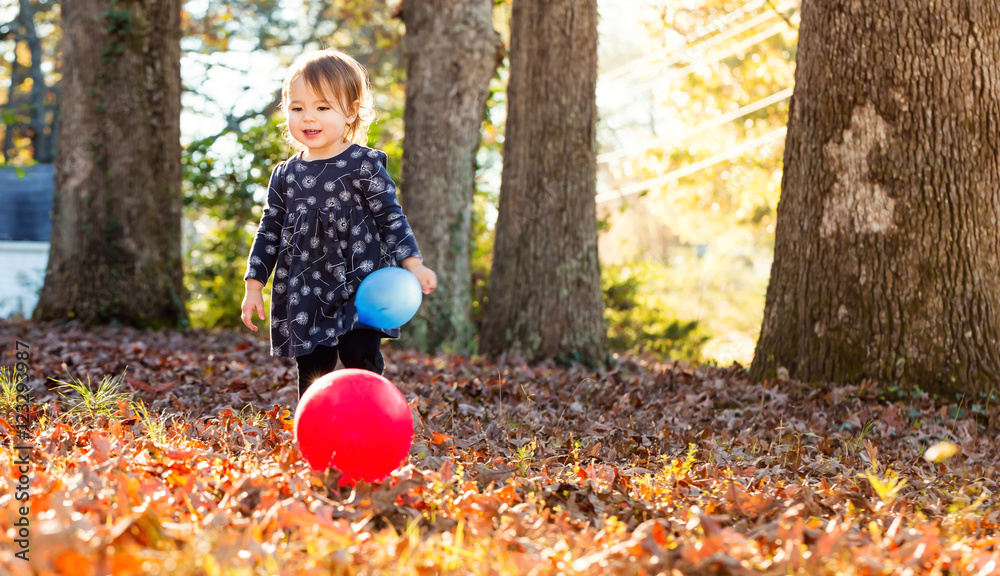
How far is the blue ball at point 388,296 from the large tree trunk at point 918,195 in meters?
3.44

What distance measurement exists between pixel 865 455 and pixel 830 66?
278 centimetres

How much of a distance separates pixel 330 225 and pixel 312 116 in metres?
0.48

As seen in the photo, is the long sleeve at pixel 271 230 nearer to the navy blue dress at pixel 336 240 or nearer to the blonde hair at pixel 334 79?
the navy blue dress at pixel 336 240

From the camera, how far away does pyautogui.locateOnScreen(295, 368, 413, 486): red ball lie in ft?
9.18

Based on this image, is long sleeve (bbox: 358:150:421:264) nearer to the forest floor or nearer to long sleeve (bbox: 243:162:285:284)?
long sleeve (bbox: 243:162:285:284)

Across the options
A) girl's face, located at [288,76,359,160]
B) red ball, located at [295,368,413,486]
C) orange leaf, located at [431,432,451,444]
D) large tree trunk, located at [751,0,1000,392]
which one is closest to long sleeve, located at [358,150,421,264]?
girl's face, located at [288,76,359,160]

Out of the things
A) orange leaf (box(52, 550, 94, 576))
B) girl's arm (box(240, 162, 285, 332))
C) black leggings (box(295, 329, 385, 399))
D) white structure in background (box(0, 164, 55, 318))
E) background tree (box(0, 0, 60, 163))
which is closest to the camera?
orange leaf (box(52, 550, 94, 576))

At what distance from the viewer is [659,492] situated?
126 inches

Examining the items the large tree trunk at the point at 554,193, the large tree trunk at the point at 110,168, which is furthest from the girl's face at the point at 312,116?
the large tree trunk at the point at 110,168

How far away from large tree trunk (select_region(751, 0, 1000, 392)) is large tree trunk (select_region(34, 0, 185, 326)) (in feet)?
22.2

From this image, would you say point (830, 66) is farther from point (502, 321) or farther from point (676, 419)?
point (502, 321)

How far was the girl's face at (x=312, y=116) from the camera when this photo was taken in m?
3.63

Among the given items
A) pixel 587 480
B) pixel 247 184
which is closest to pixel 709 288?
pixel 247 184

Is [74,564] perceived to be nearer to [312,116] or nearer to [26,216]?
[312,116]
